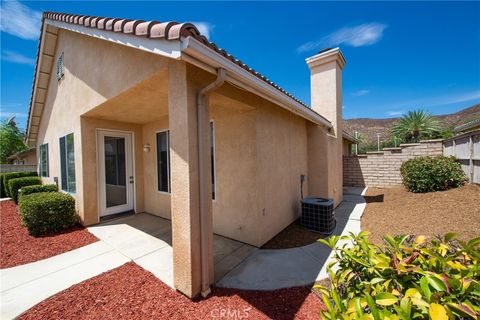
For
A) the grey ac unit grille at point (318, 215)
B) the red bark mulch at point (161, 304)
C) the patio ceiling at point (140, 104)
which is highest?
the patio ceiling at point (140, 104)

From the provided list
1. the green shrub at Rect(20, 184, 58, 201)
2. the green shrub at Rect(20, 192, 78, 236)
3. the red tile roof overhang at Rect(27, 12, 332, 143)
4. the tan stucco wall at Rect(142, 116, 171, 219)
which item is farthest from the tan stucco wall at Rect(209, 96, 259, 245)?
the green shrub at Rect(20, 184, 58, 201)

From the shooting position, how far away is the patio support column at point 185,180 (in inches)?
115

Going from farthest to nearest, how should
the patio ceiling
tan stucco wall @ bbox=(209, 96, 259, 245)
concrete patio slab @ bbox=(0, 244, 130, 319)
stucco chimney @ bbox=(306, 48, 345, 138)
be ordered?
stucco chimney @ bbox=(306, 48, 345, 138) < tan stucco wall @ bbox=(209, 96, 259, 245) < the patio ceiling < concrete patio slab @ bbox=(0, 244, 130, 319)

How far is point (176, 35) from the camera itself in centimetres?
236

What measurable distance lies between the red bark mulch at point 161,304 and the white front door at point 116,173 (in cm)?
402

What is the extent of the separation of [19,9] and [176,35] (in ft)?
26.6

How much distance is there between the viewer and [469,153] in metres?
7.51

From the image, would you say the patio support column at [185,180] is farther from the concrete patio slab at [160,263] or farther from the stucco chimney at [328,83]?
the stucco chimney at [328,83]

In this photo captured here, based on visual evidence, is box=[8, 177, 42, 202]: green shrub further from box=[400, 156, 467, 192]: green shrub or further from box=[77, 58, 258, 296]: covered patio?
box=[400, 156, 467, 192]: green shrub

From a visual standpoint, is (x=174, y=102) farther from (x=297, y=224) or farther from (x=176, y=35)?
(x=297, y=224)

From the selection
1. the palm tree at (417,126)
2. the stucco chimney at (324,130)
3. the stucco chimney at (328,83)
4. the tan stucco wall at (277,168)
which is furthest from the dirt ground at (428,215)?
the palm tree at (417,126)

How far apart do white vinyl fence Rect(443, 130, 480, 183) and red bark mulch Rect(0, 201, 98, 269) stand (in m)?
12.6

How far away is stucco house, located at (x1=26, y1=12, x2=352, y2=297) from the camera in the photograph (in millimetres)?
2965

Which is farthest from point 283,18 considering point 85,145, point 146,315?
point 146,315
